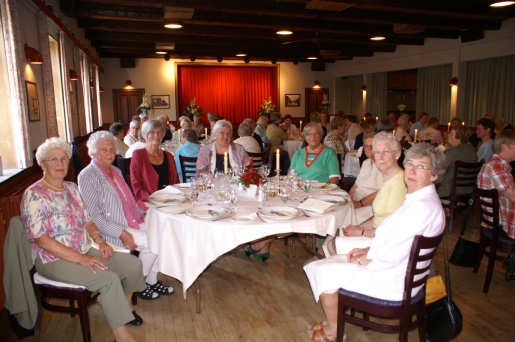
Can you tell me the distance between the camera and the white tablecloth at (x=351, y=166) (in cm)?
660

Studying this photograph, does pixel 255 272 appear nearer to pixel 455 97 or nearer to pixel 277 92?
pixel 455 97

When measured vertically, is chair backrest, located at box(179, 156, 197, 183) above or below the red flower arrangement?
below

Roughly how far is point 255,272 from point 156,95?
13.6m

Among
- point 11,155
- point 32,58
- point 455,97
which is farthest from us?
point 455,97

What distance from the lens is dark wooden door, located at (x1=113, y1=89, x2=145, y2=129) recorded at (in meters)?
16.0

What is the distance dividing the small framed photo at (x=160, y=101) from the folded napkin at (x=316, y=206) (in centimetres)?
1418

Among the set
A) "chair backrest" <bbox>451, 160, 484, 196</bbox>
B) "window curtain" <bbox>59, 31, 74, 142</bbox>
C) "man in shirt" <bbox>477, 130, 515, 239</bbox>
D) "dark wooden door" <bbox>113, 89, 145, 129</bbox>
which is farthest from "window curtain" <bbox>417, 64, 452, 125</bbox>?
"window curtain" <bbox>59, 31, 74, 142</bbox>

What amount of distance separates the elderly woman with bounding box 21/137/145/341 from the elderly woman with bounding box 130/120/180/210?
3.33 ft

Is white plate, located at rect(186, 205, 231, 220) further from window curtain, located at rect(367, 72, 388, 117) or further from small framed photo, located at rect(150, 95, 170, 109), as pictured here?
small framed photo, located at rect(150, 95, 170, 109)

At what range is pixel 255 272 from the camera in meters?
3.99

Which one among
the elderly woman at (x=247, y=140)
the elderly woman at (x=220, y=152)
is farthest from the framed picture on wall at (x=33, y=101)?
the elderly woman at (x=247, y=140)

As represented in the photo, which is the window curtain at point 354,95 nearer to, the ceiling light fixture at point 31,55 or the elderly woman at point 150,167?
the ceiling light fixture at point 31,55

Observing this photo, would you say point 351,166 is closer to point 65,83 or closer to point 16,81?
point 16,81

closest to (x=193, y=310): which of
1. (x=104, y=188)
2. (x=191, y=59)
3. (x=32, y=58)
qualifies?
(x=104, y=188)
